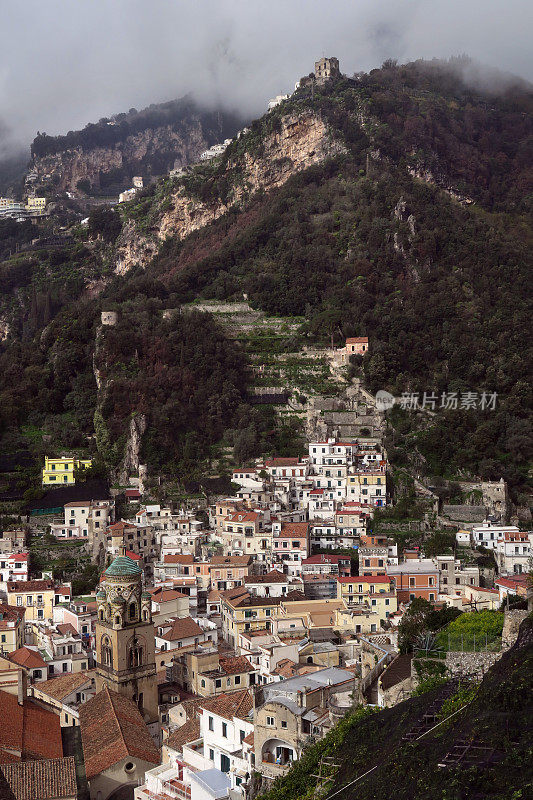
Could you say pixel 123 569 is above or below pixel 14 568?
above

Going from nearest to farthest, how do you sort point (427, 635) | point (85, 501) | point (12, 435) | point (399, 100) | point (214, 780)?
point (214, 780)
point (427, 635)
point (85, 501)
point (12, 435)
point (399, 100)

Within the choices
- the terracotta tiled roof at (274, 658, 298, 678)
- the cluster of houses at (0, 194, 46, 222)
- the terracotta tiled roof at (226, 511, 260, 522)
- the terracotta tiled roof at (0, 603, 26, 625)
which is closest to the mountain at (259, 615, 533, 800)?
the terracotta tiled roof at (274, 658, 298, 678)

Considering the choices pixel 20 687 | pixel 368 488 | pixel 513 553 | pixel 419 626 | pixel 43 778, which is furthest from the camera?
pixel 368 488

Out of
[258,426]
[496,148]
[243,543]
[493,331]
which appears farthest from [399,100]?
[243,543]

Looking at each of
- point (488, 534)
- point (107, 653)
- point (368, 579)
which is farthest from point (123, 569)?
point (488, 534)

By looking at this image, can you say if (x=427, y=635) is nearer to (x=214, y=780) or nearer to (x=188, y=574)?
(x=214, y=780)

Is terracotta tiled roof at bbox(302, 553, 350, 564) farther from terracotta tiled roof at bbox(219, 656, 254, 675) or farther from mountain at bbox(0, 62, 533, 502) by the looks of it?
terracotta tiled roof at bbox(219, 656, 254, 675)

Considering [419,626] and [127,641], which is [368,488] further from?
[419,626]

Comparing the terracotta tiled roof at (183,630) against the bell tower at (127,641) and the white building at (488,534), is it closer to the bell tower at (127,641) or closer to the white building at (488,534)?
the bell tower at (127,641)
